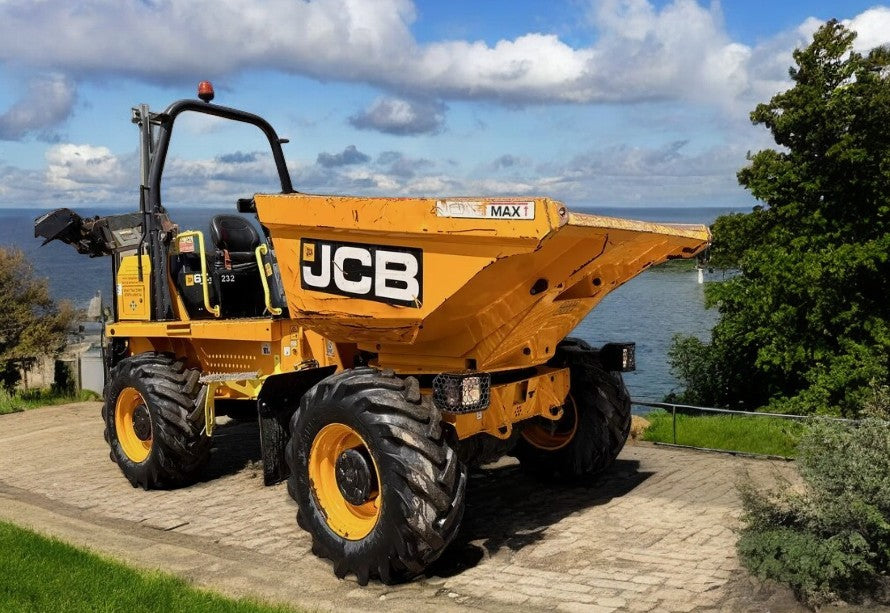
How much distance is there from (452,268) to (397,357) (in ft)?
4.05

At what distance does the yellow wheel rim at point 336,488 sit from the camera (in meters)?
5.83

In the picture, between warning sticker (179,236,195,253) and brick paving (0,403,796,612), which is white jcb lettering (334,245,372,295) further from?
warning sticker (179,236,195,253)

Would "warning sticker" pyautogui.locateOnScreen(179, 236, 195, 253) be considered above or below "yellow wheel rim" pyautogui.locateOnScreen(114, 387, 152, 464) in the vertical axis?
above

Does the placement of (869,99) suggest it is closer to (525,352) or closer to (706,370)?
(706,370)

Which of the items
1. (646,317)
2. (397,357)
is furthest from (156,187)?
(646,317)

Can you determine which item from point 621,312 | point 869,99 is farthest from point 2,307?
point 621,312

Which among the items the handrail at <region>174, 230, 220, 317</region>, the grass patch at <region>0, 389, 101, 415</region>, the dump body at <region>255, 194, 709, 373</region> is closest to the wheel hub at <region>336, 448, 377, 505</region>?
the dump body at <region>255, 194, 709, 373</region>

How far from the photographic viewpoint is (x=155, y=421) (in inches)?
312

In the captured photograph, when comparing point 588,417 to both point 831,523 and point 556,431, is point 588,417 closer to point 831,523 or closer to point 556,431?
point 556,431

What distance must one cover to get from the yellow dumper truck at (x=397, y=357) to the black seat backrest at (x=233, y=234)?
19cm

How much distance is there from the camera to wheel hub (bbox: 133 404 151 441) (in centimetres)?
827

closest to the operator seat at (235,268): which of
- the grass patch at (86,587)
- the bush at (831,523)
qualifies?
the grass patch at (86,587)

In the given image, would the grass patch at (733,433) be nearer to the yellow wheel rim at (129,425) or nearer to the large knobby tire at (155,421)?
the large knobby tire at (155,421)

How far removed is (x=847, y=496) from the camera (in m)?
5.06
